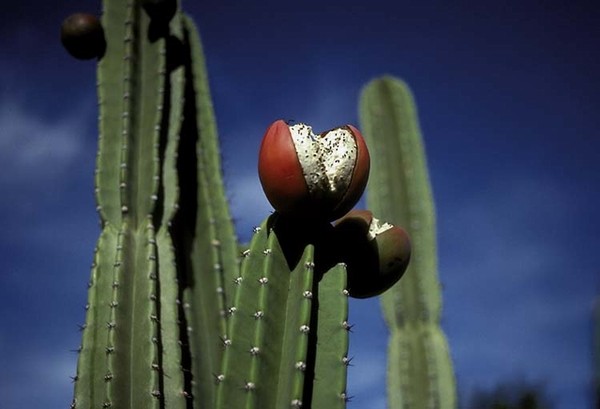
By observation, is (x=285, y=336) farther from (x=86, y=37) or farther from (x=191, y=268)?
(x=86, y=37)

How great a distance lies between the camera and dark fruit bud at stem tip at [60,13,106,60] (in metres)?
3.82

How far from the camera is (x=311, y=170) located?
5.99 ft

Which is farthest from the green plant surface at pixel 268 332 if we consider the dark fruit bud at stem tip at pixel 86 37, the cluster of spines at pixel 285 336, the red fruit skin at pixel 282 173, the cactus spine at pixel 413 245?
the cactus spine at pixel 413 245

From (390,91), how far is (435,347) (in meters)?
1.88

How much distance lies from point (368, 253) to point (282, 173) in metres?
0.33

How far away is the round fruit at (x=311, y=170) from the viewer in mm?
1808

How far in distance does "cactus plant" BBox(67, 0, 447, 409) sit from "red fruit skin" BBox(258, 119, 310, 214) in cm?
5

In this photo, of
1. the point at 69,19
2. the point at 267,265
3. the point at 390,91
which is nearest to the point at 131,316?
the point at 267,265

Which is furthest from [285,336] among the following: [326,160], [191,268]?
[191,268]

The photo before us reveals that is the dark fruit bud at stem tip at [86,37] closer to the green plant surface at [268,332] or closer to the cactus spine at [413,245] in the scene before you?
the cactus spine at [413,245]

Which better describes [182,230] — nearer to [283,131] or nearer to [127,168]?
[127,168]

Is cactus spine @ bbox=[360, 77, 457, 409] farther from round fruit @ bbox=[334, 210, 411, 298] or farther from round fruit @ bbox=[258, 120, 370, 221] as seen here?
round fruit @ bbox=[258, 120, 370, 221]

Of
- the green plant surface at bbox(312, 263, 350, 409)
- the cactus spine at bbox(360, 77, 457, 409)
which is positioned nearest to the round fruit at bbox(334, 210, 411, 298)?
the green plant surface at bbox(312, 263, 350, 409)

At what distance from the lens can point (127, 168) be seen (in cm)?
339
